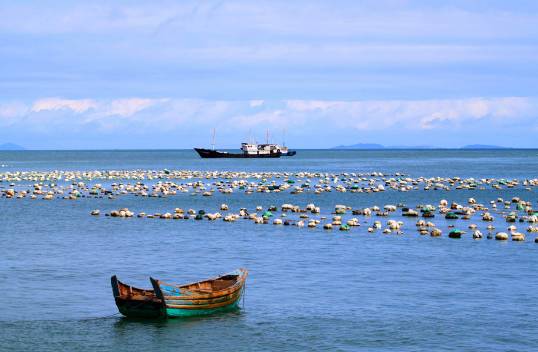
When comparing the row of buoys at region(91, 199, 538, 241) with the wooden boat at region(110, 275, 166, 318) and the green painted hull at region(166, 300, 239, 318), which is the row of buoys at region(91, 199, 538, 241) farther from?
the wooden boat at region(110, 275, 166, 318)

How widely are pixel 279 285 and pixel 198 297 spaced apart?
7138mm

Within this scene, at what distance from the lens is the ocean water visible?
32.0 m

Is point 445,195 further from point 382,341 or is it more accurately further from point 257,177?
point 382,341

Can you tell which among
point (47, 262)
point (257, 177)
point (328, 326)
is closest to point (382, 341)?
point (328, 326)

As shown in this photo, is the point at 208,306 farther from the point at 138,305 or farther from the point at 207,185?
the point at 207,185

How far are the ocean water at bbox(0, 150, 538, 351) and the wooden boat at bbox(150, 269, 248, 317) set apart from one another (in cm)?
55

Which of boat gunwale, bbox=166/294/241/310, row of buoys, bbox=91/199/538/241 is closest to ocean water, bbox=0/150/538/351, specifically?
boat gunwale, bbox=166/294/241/310

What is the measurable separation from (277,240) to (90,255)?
483 inches

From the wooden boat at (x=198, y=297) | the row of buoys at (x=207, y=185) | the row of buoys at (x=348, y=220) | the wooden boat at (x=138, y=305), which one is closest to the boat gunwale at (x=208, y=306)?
the wooden boat at (x=198, y=297)

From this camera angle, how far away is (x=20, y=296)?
127 ft

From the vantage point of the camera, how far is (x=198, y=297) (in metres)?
34.9

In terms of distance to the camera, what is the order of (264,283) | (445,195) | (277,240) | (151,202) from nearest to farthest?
(264,283) → (277,240) → (151,202) → (445,195)

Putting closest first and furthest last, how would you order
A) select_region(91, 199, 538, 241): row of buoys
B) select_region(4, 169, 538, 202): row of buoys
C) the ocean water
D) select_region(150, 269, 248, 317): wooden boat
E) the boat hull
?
the ocean water < select_region(150, 269, 248, 317): wooden boat < the boat hull < select_region(91, 199, 538, 241): row of buoys < select_region(4, 169, 538, 202): row of buoys

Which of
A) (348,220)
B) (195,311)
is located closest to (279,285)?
(195,311)
